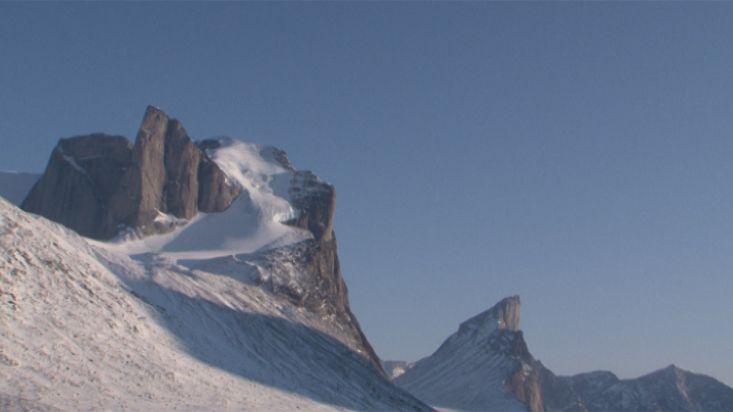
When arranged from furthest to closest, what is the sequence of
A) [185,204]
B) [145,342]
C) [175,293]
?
[185,204], [175,293], [145,342]

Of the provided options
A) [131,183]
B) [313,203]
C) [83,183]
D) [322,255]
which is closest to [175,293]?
[322,255]

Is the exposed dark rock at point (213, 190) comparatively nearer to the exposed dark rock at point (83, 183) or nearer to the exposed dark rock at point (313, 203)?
the exposed dark rock at point (313, 203)

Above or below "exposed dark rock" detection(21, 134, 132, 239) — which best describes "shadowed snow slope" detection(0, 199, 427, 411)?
below

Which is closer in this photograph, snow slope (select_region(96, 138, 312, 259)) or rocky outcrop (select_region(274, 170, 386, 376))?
rocky outcrop (select_region(274, 170, 386, 376))

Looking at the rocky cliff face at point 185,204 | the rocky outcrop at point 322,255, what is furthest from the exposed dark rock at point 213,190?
the rocky outcrop at point 322,255

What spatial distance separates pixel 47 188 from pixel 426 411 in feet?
285

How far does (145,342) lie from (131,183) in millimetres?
84764

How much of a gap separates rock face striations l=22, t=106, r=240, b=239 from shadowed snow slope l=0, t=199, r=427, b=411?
3361 cm

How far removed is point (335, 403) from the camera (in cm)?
10756

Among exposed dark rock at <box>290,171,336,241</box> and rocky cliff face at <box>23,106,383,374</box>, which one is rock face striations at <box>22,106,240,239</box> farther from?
exposed dark rock at <box>290,171,336,241</box>

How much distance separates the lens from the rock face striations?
6752 inches

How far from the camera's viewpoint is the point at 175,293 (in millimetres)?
118375

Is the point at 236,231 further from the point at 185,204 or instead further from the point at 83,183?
the point at 83,183

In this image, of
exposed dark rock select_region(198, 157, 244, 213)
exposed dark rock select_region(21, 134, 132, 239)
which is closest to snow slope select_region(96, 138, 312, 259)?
exposed dark rock select_region(198, 157, 244, 213)
